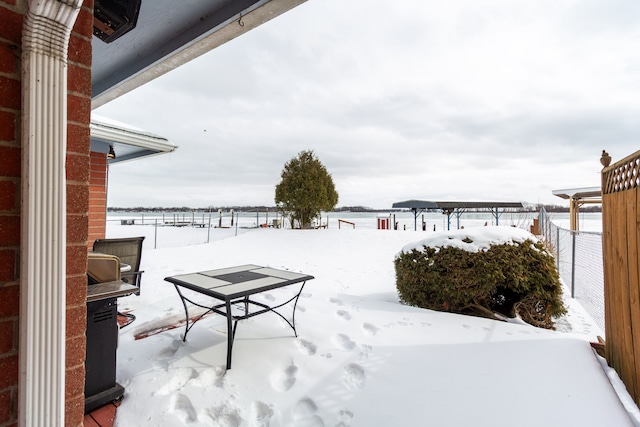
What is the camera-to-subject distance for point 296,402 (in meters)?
1.98

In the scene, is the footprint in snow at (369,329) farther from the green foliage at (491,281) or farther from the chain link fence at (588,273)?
the chain link fence at (588,273)

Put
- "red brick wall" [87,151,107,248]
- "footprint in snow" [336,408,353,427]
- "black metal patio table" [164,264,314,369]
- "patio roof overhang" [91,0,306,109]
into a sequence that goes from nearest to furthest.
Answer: "footprint in snow" [336,408,353,427] → "patio roof overhang" [91,0,306,109] → "black metal patio table" [164,264,314,369] → "red brick wall" [87,151,107,248]

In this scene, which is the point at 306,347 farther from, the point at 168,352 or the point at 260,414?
the point at 168,352

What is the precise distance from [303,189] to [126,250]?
10.8 metres

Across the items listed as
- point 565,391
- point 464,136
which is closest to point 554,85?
point 565,391

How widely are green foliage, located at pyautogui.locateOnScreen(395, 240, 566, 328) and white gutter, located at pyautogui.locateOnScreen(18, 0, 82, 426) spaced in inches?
140

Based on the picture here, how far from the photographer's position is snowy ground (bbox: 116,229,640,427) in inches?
72.8

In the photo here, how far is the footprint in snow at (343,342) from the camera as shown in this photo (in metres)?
2.72

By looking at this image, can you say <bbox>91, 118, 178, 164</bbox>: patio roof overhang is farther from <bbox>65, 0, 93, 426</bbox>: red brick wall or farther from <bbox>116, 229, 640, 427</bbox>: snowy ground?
<bbox>65, 0, 93, 426</bbox>: red brick wall

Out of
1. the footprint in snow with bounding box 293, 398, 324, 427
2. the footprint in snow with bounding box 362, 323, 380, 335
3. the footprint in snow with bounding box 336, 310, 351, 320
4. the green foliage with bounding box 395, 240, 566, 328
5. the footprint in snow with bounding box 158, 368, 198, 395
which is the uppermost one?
the green foliage with bounding box 395, 240, 566, 328

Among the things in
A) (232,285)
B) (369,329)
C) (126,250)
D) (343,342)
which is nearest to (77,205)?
(232,285)

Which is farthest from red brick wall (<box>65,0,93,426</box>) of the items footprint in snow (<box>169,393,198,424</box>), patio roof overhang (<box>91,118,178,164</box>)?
patio roof overhang (<box>91,118,178,164</box>)

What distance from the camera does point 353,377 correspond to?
2.25 meters

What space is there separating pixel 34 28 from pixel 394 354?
287cm
